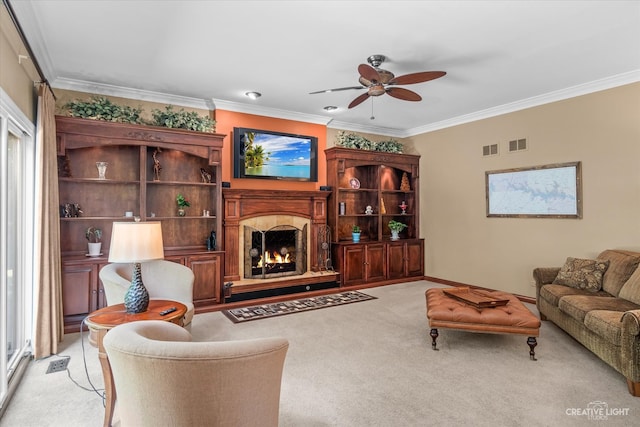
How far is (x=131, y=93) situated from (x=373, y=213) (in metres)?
4.41

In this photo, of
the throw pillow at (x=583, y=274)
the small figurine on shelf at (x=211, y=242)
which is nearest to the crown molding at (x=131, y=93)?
the small figurine on shelf at (x=211, y=242)

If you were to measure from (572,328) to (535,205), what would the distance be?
2.22 metres

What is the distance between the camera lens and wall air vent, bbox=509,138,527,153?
17.5 feet

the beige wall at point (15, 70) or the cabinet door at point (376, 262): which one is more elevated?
the beige wall at point (15, 70)

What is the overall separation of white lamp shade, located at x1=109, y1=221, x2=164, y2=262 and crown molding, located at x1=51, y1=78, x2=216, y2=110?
2999mm

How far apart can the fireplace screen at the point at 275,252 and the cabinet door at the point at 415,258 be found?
2097mm

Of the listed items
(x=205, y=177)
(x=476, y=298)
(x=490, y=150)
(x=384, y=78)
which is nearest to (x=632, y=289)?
(x=476, y=298)

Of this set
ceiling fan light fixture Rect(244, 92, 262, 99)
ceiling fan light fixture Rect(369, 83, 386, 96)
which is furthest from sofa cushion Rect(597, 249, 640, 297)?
ceiling fan light fixture Rect(244, 92, 262, 99)

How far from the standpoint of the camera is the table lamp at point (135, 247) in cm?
243

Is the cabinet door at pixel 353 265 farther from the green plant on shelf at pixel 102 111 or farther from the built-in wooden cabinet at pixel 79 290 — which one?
the green plant on shelf at pixel 102 111

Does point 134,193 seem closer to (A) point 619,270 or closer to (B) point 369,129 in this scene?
(B) point 369,129

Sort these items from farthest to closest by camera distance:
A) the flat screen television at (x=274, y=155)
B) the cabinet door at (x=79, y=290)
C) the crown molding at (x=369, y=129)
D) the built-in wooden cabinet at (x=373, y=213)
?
the crown molding at (x=369, y=129) → the built-in wooden cabinet at (x=373, y=213) → the flat screen television at (x=274, y=155) → the cabinet door at (x=79, y=290)

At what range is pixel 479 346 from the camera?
11.7ft

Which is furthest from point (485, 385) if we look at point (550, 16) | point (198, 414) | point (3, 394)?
point (3, 394)
